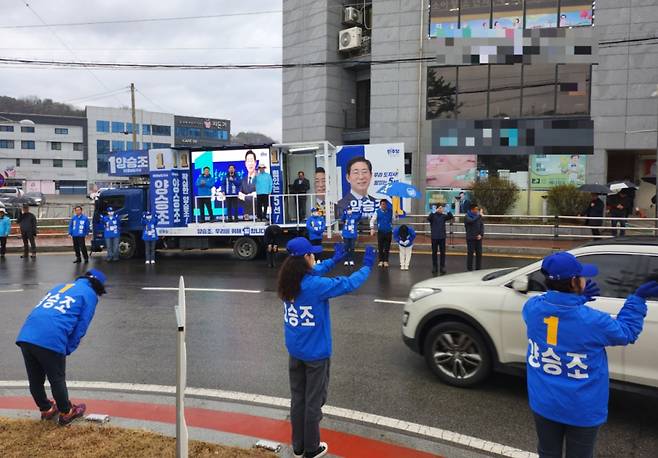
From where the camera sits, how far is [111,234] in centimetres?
1583

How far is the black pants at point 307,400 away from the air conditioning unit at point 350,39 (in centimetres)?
2394

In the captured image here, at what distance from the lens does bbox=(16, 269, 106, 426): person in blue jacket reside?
169 inches

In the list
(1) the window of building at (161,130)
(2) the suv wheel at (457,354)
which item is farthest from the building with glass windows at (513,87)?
(1) the window of building at (161,130)

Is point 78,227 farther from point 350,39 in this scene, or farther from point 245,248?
point 350,39

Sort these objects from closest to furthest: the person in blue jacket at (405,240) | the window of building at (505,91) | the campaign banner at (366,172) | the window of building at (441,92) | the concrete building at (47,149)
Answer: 1. the person in blue jacket at (405,240)
2. the campaign banner at (366,172)
3. the window of building at (505,91)
4. the window of building at (441,92)
5. the concrete building at (47,149)

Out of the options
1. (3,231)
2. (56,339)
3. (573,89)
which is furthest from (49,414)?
(573,89)

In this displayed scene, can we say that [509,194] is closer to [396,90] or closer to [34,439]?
[396,90]

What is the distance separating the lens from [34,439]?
4.16 meters

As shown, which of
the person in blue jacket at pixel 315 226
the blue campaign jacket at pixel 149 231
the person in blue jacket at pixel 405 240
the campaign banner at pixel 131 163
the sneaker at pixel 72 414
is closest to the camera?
the sneaker at pixel 72 414

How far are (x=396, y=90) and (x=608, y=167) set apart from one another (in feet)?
32.4

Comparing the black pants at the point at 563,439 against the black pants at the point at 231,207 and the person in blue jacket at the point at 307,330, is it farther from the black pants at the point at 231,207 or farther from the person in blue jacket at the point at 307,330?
the black pants at the point at 231,207

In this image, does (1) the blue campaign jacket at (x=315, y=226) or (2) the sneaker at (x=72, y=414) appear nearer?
(2) the sneaker at (x=72, y=414)

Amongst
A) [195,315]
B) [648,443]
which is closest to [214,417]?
[648,443]

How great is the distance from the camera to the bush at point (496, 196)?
2055 cm
